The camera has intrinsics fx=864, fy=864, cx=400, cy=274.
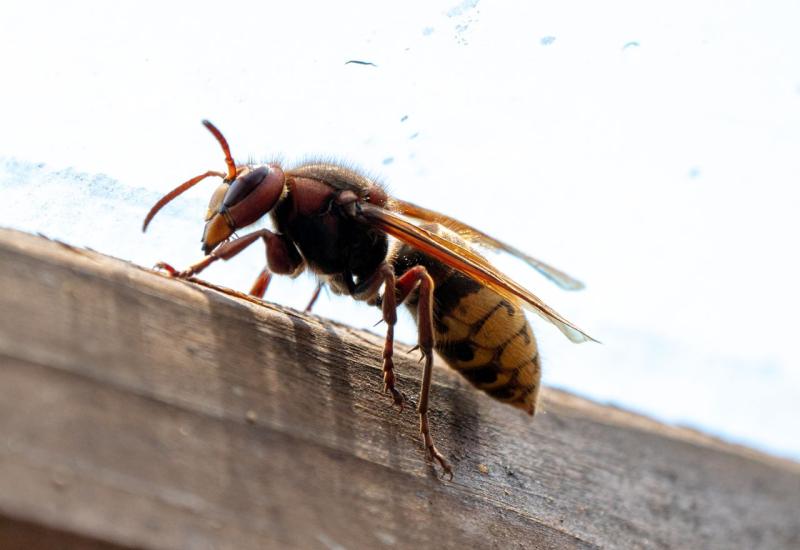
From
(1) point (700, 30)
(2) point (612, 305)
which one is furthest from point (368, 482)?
(2) point (612, 305)

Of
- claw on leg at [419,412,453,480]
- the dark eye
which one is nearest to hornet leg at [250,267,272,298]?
the dark eye

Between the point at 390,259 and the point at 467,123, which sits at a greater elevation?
the point at 467,123

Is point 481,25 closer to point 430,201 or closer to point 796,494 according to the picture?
point 430,201

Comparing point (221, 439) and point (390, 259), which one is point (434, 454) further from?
point (390, 259)

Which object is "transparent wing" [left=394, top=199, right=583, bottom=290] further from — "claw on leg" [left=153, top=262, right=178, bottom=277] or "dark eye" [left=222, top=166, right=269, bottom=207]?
"claw on leg" [left=153, top=262, right=178, bottom=277]

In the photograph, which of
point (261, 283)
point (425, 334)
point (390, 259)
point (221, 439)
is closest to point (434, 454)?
point (425, 334)
